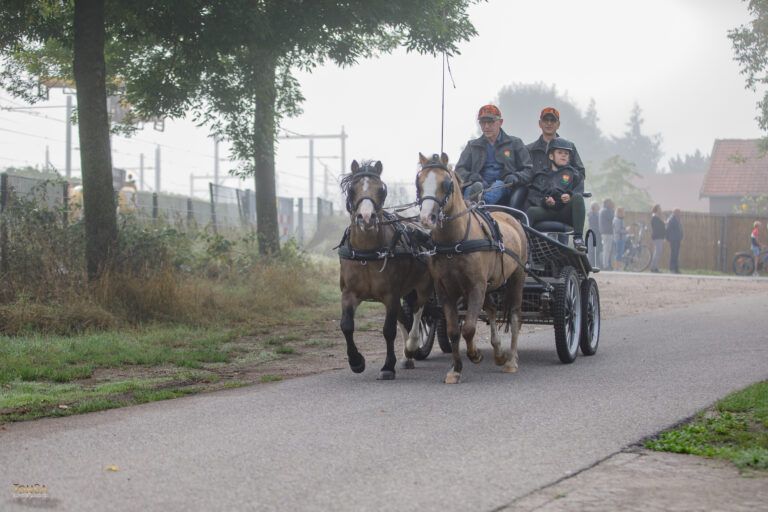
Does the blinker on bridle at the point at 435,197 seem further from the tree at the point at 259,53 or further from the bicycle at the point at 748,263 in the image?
the bicycle at the point at 748,263

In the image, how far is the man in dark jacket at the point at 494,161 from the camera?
11.8 meters

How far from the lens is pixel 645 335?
14.5 meters

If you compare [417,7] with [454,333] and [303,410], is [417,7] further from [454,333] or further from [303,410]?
[303,410]

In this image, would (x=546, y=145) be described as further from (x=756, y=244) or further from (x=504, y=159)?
(x=756, y=244)

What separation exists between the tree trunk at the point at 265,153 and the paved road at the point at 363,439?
868 cm

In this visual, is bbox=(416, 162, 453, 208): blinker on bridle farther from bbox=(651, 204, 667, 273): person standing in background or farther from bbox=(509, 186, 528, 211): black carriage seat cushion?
bbox=(651, 204, 667, 273): person standing in background

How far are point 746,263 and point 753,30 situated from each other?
8.77 m

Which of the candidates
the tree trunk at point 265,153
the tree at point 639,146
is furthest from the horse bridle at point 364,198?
the tree at point 639,146

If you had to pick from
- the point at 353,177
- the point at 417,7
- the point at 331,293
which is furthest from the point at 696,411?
the point at 331,293

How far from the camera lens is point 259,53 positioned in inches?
681

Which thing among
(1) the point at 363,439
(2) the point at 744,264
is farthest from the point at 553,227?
(2) the point at 744,264

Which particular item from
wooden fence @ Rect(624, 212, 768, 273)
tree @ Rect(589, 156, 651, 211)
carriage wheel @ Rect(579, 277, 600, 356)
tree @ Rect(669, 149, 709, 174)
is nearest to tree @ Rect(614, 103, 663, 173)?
tree @ Rect(669, 149, 709, 174)

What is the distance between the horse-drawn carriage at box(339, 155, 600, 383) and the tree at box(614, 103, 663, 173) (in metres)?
151

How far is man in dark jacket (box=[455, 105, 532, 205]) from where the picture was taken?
11773mm
